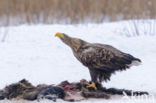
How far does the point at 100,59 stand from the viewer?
5.00 m

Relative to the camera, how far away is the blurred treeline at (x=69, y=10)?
11852 millimetres

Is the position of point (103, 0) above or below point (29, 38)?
above

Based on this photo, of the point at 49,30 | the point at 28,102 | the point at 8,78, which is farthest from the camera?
the point at 49,30

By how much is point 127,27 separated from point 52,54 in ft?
9.79

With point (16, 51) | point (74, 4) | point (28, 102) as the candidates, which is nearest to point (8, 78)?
point (28, 102)

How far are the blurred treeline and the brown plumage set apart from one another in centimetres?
677

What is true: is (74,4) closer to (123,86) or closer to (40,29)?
(40,29)

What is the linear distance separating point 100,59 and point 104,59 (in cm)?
5

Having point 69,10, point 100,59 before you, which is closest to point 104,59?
point 100,59

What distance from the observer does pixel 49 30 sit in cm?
1067

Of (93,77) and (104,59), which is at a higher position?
(104,59)

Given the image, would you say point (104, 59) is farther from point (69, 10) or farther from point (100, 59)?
point (69, 10)

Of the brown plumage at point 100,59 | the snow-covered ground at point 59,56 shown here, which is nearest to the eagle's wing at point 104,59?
the brown plumage at point 100,59

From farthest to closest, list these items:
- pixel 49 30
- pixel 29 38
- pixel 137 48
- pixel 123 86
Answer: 1. pixel 49 30
2. pixel 29 38
3. pixel 137 48
4. pixel 123 86
